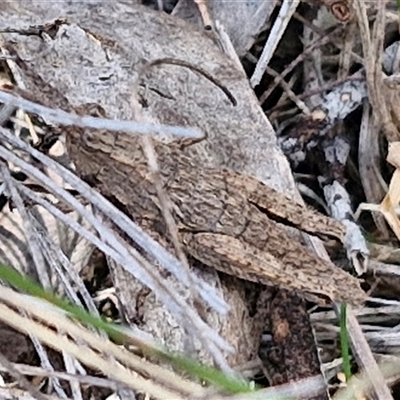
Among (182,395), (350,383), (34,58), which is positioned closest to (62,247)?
(34,58)

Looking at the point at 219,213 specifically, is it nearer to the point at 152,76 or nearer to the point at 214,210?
the point at 214,210

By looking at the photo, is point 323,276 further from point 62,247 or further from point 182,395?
point 62,247

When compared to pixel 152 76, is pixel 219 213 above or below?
below

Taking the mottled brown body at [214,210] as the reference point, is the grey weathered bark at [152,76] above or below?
above

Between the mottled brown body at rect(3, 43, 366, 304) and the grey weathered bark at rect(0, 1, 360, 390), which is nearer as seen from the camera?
the mottled brown body at rect(3, 43, 366, 304)

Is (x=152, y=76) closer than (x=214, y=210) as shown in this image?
No

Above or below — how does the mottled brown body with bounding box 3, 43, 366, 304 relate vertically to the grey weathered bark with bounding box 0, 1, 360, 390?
below

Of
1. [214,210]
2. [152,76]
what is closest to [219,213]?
[214,210]

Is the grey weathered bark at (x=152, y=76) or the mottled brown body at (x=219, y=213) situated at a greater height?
the grey weathered bark at (x=152, y=76)

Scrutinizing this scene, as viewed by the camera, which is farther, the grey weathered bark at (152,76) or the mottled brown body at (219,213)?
the grey weathered bark at (152,76)

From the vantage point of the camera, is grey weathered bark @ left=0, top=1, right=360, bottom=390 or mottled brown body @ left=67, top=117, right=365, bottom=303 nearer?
mottled brown body @ left=67, top=117, right=365, bottom=303

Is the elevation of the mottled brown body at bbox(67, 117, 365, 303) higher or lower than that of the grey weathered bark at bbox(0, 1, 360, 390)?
lower
